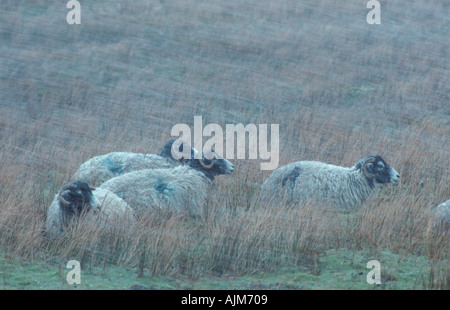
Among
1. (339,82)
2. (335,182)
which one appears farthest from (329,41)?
(335,182)

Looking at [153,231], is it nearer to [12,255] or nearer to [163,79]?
[12,255]

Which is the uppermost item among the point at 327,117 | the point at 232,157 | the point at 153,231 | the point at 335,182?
the point at 327,117

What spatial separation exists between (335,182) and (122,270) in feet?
14.8

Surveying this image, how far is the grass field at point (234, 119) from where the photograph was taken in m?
6.48

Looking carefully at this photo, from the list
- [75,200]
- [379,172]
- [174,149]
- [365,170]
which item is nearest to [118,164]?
[174,149]

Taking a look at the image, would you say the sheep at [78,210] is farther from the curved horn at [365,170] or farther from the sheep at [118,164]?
the curved horn at [365,170]

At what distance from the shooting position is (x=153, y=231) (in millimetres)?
7066

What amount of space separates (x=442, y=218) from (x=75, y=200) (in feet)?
16.3

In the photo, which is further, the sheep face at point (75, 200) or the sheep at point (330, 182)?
the sheep at point (330, 182)

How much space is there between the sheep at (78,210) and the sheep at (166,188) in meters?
0.73

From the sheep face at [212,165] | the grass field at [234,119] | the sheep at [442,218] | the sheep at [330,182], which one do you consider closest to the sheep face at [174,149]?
the sheep face at [212,165]

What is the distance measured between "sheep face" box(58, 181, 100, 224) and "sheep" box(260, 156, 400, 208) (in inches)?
123

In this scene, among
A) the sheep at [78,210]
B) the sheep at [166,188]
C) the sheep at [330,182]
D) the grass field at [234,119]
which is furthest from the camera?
the sheep at [330,182]

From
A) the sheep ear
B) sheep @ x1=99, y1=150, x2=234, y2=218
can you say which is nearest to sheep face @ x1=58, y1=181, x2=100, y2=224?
sheep @ x1=99, y1=150, x2=234, y2=218
